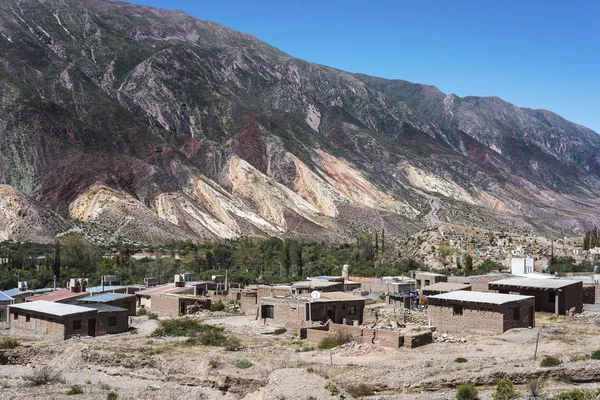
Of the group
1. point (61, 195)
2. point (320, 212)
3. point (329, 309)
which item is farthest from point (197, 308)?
point (320, 212)

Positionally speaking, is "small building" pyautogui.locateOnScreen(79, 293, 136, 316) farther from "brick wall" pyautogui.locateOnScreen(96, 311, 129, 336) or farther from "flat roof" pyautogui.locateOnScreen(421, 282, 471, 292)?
"flat roof" pyautogui.locateOnScreen(421, 282, 471, 292)

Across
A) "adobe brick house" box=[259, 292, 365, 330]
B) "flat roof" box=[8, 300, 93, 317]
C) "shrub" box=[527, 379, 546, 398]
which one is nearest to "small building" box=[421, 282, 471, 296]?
"adobe brick house" box=[259, 292, 365, 330]

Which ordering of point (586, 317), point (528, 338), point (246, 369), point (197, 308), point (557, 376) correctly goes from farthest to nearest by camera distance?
point (197, 308)
point (586, 317)
point (528, 338)
point (246, 369)
point (557, 376)

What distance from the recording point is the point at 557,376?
21.3 metres

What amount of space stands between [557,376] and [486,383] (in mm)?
A: 2018

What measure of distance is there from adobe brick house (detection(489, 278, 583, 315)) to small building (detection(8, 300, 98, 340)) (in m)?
20.1

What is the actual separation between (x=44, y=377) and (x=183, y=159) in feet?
352

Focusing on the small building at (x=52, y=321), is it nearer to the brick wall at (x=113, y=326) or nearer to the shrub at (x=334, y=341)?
the brick wall at (x=113, y=326)

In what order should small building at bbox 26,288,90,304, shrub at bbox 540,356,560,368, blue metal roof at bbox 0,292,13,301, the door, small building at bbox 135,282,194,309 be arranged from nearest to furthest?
1. shrub at bbox 540,356,560,368
2. the door
3. small building at bbox 26,288,90,304
4. blue metal roof at bbox 0,292,13,301
5. small building at bbox 135,282,194,309

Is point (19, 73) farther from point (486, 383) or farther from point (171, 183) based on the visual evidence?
point (486, 383)

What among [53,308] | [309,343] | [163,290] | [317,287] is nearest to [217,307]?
[317,287]

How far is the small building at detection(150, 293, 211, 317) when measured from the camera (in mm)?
43500

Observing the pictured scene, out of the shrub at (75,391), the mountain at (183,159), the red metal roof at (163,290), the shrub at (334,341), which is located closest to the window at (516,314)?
the shrub at (334,341)

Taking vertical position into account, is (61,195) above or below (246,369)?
above
